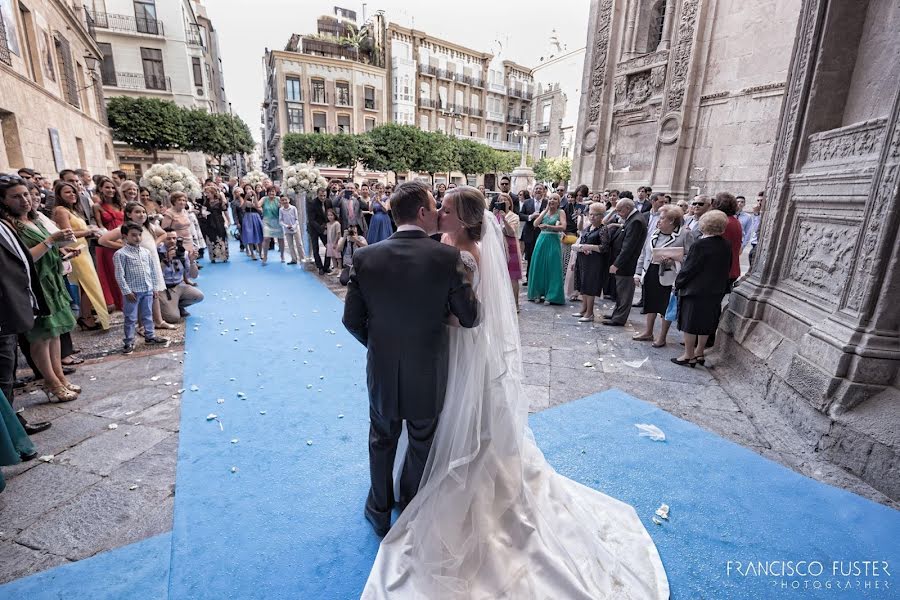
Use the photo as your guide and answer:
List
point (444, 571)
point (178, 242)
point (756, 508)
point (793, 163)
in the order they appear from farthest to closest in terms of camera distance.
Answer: point (178, 242), point (793, 163), point (756, 508), point (444, 571)

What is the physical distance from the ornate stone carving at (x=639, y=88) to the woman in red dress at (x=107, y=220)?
36.7ft

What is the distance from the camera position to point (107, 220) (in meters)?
5.37

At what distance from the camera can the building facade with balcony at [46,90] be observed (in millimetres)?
8383

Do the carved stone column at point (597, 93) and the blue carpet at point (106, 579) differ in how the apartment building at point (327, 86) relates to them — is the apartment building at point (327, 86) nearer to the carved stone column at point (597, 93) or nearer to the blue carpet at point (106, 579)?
the carved stone column at point (597, 93)

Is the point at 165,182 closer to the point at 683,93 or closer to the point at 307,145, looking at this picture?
the point at 683,93

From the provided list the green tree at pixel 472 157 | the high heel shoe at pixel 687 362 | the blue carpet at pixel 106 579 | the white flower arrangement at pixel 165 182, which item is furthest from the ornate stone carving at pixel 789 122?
the green tree at pixel 472 157

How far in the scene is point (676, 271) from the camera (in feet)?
15.4

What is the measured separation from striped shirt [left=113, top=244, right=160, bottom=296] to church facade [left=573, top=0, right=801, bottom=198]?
10061 mm

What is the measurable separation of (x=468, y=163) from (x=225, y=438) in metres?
31.3

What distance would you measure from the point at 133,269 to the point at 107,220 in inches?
64.8

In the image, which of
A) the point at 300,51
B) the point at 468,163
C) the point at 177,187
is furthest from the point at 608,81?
the point at 300,51

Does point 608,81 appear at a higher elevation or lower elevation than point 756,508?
higher

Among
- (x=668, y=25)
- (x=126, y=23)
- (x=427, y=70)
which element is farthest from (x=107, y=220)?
(x=427, y=70)

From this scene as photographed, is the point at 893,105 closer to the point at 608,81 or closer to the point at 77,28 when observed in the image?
the point at 608,81
